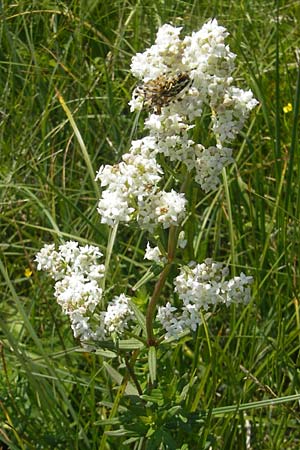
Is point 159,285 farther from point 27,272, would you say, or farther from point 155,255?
point 27,272

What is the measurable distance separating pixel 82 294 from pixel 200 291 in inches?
10.9

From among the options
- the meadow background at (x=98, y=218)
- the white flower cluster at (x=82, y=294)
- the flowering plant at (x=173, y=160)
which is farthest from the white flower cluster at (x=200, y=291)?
the meadow background at (x=98, y=218)

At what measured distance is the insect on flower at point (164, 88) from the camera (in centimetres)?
168

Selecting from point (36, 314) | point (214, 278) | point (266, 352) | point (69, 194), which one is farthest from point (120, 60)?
point (214, 278)

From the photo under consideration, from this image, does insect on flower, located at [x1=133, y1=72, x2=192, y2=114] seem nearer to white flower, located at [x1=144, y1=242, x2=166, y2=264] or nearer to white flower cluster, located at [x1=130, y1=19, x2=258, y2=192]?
white flower cluster, located at [x1=130, y1=19, x2=258, y2=192]

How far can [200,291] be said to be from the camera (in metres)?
1.86

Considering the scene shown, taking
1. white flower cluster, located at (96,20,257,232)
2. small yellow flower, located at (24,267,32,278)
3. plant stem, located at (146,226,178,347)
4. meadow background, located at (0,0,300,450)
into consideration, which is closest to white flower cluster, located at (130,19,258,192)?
white flower cluster, located at (96,20,257,232)

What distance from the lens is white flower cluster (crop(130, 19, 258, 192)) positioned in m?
1.69

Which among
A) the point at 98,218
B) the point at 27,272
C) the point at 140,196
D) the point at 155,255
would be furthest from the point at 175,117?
the point at 27,272

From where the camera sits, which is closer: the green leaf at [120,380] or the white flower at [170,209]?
the white flower at [170,209]

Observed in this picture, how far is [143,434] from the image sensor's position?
6.51ft

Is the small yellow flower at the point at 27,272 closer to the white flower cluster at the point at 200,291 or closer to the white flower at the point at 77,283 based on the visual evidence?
the white flower at the point at 77,283

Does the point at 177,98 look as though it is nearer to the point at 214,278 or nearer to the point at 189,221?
the point at 214,278

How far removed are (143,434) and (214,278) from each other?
0.44 meters
